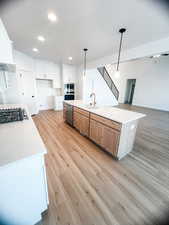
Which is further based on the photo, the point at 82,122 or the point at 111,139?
the point at 82,122

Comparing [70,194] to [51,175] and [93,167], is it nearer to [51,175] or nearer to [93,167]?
[51,175]

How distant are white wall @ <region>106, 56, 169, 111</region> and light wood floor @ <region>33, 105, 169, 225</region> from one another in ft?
18.5

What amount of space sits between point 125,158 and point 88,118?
4.19ft

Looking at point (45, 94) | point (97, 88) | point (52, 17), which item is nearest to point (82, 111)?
point (52, 17)

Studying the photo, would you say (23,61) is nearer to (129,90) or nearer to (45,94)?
(45,94)

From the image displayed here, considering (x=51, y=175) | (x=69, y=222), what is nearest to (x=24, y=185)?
(x=69, y=222)

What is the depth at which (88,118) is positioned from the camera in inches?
104

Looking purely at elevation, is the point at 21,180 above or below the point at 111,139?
above

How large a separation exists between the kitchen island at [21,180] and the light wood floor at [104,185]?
0.33 metres

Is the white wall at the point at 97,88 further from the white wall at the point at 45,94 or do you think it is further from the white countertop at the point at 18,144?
the white countertop at the point at 18,144

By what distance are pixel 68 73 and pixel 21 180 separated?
605 centimetres

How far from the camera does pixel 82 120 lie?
9.58 ft

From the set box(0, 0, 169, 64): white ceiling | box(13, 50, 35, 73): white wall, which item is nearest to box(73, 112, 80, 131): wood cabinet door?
box(0, 0, 169, 64): white ceiling

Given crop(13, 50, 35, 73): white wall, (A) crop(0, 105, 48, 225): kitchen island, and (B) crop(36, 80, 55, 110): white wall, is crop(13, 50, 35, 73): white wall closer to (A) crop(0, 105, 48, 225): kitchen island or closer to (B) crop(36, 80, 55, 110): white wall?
(B) crop(36, 80, 55, 110): white wall
